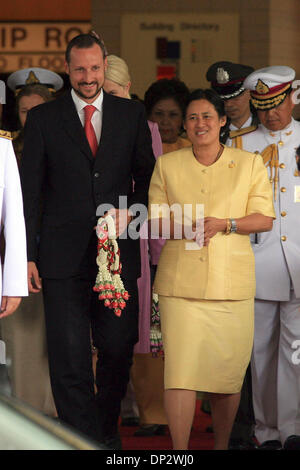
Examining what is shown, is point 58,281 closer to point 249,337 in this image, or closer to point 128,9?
point 249,337

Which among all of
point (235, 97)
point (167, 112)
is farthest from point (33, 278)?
point (167, 112)

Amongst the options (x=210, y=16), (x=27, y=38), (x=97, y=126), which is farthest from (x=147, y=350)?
(x=27, y=38)

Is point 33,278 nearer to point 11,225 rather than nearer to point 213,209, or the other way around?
point 11,225

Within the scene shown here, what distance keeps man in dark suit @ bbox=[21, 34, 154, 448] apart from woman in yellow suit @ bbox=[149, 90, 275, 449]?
171mm

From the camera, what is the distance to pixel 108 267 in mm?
3225

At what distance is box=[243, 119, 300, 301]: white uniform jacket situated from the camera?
147 inches

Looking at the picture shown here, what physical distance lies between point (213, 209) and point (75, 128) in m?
0.56

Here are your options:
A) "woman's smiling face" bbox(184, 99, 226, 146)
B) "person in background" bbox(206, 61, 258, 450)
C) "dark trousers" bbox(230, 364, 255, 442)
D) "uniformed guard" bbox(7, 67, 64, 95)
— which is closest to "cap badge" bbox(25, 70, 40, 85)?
"uniformed guard" bbox(7, 67, 64, 95)

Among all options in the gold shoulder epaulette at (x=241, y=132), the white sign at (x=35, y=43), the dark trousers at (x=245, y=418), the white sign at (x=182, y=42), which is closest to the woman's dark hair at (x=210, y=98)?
the gold shoulder epaulette at (x=241, y=132)

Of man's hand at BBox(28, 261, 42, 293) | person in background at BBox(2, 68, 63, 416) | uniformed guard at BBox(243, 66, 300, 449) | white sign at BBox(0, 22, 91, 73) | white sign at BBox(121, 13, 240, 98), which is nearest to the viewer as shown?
man's hand at BBox(28, 261, 42, 293)

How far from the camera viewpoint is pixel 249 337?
3.43 metres

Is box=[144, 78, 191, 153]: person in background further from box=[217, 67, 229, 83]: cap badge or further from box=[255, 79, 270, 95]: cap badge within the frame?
box=[255, 79, 270, 95]: cap badge

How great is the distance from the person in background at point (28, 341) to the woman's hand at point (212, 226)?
992mm

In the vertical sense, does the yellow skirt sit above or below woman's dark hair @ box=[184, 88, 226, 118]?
below
